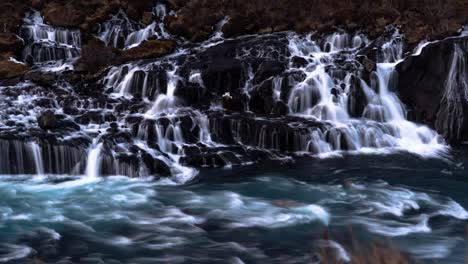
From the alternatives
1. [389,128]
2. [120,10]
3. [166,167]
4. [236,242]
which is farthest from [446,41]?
[120,10]

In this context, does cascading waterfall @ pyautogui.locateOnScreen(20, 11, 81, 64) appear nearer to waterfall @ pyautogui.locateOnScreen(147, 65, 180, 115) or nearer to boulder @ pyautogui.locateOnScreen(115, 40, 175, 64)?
boulder @ pyautogui.locateOnScreen(115, 40, 175, 64)

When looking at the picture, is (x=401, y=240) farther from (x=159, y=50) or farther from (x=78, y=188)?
(x=159, y=50)

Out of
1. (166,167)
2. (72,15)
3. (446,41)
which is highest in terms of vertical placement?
(72,15)

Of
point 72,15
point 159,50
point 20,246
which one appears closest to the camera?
point 20,246

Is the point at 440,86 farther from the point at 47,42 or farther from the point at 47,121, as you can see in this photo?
the point at 47,42

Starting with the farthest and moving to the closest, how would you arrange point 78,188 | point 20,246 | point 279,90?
point 279,90, point 78,188, point 20,246

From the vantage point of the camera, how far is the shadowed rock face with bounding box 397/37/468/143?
46.0 feet

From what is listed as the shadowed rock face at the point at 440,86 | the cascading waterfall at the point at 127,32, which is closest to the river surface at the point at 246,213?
the shadowed rock face at the point at 440,86

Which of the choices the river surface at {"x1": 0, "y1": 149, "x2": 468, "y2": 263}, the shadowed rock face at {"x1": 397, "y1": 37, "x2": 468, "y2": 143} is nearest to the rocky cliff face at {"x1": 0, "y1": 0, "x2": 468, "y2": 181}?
the shadowed rock face at {"x1": 397, "y1": 37, "x2": 468, "y2": 143}

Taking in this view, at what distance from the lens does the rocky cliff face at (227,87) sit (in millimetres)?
12367

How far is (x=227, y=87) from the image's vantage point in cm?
1513

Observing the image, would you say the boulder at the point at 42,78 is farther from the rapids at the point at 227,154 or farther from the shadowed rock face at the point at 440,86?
the shadowed rock face at the point at 440,86

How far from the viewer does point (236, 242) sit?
26.1 ft

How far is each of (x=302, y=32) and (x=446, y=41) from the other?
471cm
